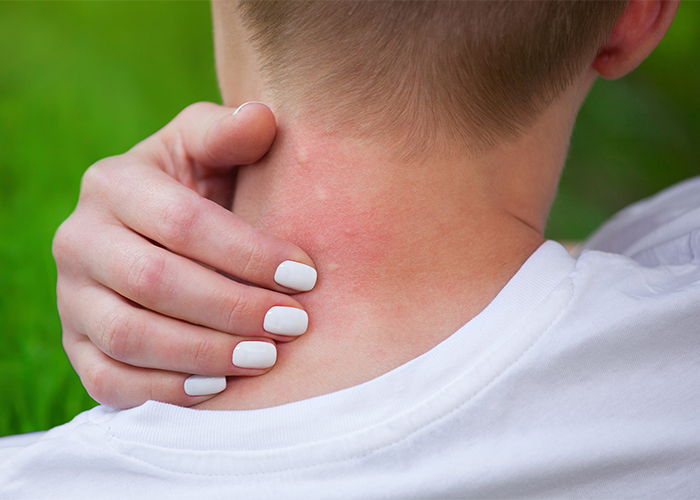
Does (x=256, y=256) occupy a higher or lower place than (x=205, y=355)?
higher

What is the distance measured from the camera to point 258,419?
56 cm

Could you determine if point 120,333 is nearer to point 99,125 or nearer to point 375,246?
point 375,246

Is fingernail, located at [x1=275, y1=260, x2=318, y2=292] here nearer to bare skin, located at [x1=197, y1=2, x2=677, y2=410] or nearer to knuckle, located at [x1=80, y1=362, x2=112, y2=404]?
bare skin, located at [x1=197, y1=2, x2=677, y2=410]

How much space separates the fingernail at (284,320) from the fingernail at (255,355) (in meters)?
0.02

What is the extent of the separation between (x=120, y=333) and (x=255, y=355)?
0.56 ft

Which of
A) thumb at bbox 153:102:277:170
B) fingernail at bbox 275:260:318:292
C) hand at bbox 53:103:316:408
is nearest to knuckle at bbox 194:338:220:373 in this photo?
hand at bbox 53:103:316:408

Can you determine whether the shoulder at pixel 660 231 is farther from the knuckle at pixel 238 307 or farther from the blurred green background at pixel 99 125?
the blurred green background at pixel 99 125

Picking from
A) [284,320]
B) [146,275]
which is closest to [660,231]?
[284,320]

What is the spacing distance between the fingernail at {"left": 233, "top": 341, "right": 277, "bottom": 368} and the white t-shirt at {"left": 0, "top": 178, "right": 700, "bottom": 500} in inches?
2.1

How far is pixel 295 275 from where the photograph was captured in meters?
0.61

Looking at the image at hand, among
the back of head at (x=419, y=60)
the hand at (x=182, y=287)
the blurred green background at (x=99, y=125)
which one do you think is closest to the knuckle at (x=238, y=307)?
the hand at (x=182, y=287)

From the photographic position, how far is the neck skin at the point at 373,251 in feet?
1.93

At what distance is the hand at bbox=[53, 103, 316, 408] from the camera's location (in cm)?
61

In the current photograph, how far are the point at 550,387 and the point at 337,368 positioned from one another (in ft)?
0.72
